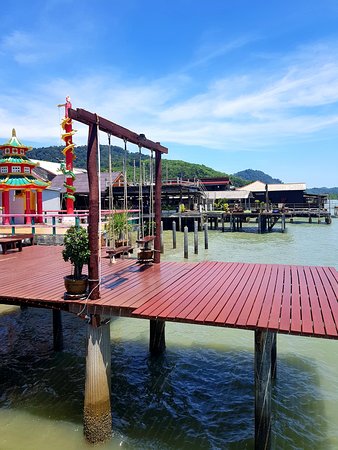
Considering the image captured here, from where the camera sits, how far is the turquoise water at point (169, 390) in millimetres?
6414

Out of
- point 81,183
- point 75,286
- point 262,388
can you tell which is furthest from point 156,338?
point 81,183

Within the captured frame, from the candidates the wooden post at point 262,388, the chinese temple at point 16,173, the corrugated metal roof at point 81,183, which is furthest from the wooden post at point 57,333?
the corrugated metal roof at point 81,183

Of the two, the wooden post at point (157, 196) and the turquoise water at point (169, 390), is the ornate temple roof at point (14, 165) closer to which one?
the turquoise water at point (169, 390)

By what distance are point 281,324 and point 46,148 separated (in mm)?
162634

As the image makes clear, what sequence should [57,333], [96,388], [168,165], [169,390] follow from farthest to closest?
[168,165]
[57,333]
[169,390]
[96,388]

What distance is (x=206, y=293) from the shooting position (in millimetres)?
7086

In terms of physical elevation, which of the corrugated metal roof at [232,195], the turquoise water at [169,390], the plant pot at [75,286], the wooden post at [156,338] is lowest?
the turquoise water at [169,390]

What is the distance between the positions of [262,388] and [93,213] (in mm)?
3760

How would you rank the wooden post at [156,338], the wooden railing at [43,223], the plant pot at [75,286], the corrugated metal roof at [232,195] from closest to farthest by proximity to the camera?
the plant pot at [75,286] < the wooden post at [156,338] < the wooden railing at [43,223] < the corrugated metal roof at [232,195]

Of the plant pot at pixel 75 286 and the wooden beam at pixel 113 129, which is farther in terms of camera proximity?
the plant pot at pixel 75 286

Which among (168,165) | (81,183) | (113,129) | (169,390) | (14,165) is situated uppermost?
(168,165)

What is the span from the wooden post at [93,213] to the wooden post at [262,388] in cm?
279

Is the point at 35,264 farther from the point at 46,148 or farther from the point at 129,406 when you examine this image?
the point at 46,148

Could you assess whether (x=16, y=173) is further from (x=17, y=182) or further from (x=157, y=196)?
(x=157, y=196)
